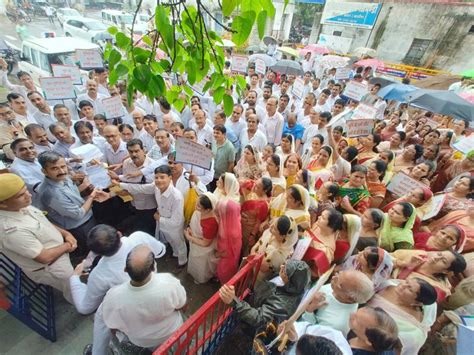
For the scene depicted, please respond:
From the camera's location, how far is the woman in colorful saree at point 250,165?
12.8 feet

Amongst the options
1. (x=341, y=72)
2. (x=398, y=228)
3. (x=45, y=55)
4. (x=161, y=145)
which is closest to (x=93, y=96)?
(x=161, y=145)

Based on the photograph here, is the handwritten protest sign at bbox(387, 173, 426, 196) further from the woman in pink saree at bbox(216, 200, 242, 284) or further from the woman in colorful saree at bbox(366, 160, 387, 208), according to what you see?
the woman in pink saree at bbox(216, 200, 242, 284)

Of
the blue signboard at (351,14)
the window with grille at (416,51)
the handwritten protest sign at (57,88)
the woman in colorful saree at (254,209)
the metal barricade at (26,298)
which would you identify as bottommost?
the metal barricade at (26,298)

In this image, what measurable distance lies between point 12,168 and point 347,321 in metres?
4.04

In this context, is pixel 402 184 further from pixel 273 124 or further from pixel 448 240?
pixel 273 124

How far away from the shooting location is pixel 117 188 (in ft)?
11.4

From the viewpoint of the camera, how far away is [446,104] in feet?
17.9

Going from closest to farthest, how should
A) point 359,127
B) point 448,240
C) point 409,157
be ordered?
point 448,240, point 409,157, point 359,127

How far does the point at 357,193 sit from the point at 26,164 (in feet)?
14.7

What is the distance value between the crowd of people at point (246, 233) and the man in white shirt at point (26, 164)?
1cm

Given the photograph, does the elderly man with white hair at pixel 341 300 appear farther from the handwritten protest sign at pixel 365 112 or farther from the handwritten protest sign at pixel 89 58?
the handwritten protest sign at pixel 89 58

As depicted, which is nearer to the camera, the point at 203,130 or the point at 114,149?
the point at 114,149

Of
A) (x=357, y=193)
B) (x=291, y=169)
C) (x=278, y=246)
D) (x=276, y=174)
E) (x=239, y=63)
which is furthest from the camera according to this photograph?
(x=239, y=63)

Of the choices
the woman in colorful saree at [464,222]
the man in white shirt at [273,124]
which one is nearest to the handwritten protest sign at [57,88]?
the man in white shirt at [273,124]
